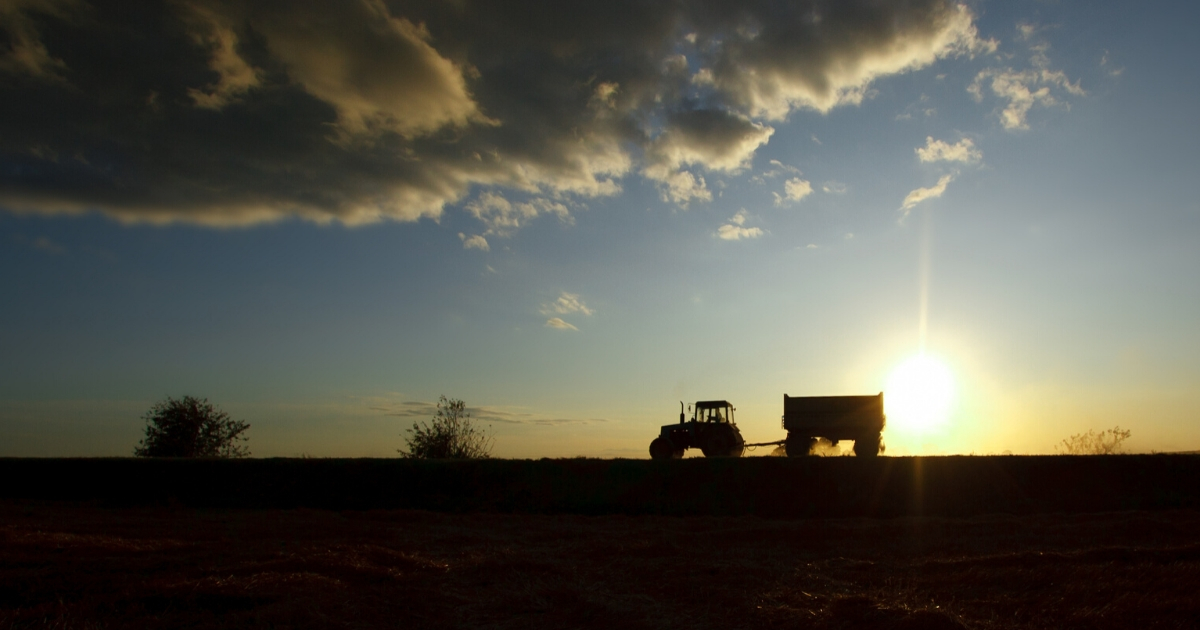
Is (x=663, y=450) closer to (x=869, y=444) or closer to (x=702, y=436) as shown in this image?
(x=702, y=436)

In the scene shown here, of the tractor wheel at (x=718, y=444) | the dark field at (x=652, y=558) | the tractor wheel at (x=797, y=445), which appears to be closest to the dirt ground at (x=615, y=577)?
the dark field at (x=652, y=558)

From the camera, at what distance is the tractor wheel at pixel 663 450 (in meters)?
25.2

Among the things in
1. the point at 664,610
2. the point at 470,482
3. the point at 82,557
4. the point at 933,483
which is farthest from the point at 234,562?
the point at 933,483

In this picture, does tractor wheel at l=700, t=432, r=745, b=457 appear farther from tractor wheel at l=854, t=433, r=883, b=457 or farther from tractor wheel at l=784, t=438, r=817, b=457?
tractor wheel at l=854, t=433, r=883, b=457

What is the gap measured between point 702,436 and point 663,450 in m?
1.46

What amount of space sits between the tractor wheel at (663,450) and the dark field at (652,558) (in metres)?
7.92

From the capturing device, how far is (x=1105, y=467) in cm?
1602

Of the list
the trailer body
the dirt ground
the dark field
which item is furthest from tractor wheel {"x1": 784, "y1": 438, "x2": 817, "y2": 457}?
the dirt ground

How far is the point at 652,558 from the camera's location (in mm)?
9578

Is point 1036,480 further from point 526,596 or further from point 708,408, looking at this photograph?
point 526,596

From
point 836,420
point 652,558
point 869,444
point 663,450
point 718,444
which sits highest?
point 836,420

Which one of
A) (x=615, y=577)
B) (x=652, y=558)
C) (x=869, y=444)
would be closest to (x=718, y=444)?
(x=869, y=444)

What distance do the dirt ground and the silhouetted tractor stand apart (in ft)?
40.3

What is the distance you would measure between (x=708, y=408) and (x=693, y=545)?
582 inches
